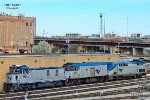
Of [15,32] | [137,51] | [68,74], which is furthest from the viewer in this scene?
[137,51]

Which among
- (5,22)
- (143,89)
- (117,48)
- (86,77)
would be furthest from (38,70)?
(117,48)

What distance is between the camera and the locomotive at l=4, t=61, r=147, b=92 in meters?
44.6

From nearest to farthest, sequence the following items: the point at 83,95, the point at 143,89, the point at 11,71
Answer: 1. the point at 83,95
2. the point at 143,89
3. the point at 11,71

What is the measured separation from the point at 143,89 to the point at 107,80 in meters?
14.4

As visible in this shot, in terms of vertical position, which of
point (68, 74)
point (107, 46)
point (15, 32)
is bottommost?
point (68, 74)

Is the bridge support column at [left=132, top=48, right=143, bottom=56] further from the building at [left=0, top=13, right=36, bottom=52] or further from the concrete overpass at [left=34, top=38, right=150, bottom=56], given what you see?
the building at [left=0, top=13, right=36, bottom=52]

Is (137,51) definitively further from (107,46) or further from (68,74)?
(68,74)

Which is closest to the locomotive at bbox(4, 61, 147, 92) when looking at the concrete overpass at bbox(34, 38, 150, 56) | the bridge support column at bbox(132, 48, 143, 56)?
the concrete overpass at bbox(34, 38, 150, 56)

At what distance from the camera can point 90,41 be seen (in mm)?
149375

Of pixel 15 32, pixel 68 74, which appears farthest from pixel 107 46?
pixel 68 74

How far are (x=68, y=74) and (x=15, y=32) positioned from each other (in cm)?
6915

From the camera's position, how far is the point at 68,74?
1978 inches

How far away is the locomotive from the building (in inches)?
2212

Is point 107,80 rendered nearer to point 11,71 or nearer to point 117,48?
point 11,71
